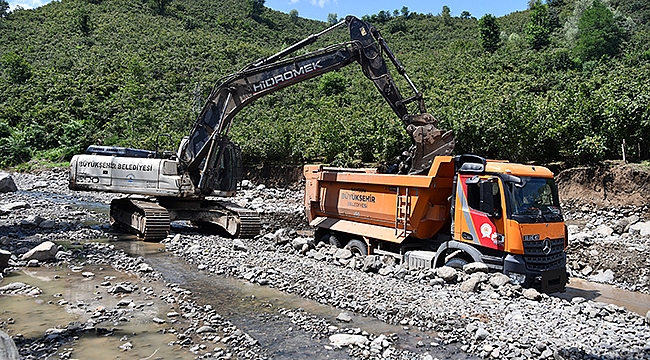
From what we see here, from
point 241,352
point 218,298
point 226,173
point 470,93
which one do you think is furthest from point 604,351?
point 470,93

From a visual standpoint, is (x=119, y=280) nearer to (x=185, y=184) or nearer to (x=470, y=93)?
(x=185, y=184)

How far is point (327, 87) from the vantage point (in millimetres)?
42969

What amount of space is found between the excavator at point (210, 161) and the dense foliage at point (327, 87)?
1.13m

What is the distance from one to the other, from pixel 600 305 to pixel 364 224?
203 inches

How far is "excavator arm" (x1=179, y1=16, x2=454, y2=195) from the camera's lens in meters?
11.2

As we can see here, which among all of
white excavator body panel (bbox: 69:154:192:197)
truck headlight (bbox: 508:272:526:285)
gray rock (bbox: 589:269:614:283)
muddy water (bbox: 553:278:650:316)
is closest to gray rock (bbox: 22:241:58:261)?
white excavator body panel (bbox: 69:154:192:197)

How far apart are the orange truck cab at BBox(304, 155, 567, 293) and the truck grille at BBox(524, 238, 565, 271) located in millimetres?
17

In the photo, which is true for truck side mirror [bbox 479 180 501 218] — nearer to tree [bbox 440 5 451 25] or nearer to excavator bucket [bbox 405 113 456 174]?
excavator bucket [bbox 405 113 456 174]

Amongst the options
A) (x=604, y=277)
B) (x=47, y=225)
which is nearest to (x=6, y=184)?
(x=47, y=225)

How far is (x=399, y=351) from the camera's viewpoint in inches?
243

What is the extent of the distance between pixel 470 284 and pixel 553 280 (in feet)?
5.36

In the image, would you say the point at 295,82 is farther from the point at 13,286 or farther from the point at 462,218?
the point at 13,286

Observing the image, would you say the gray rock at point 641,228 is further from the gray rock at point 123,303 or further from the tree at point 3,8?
the tree at point 3,8

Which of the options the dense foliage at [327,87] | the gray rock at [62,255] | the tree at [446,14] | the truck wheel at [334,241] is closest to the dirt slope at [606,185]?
the dense foliage at [327,87]
